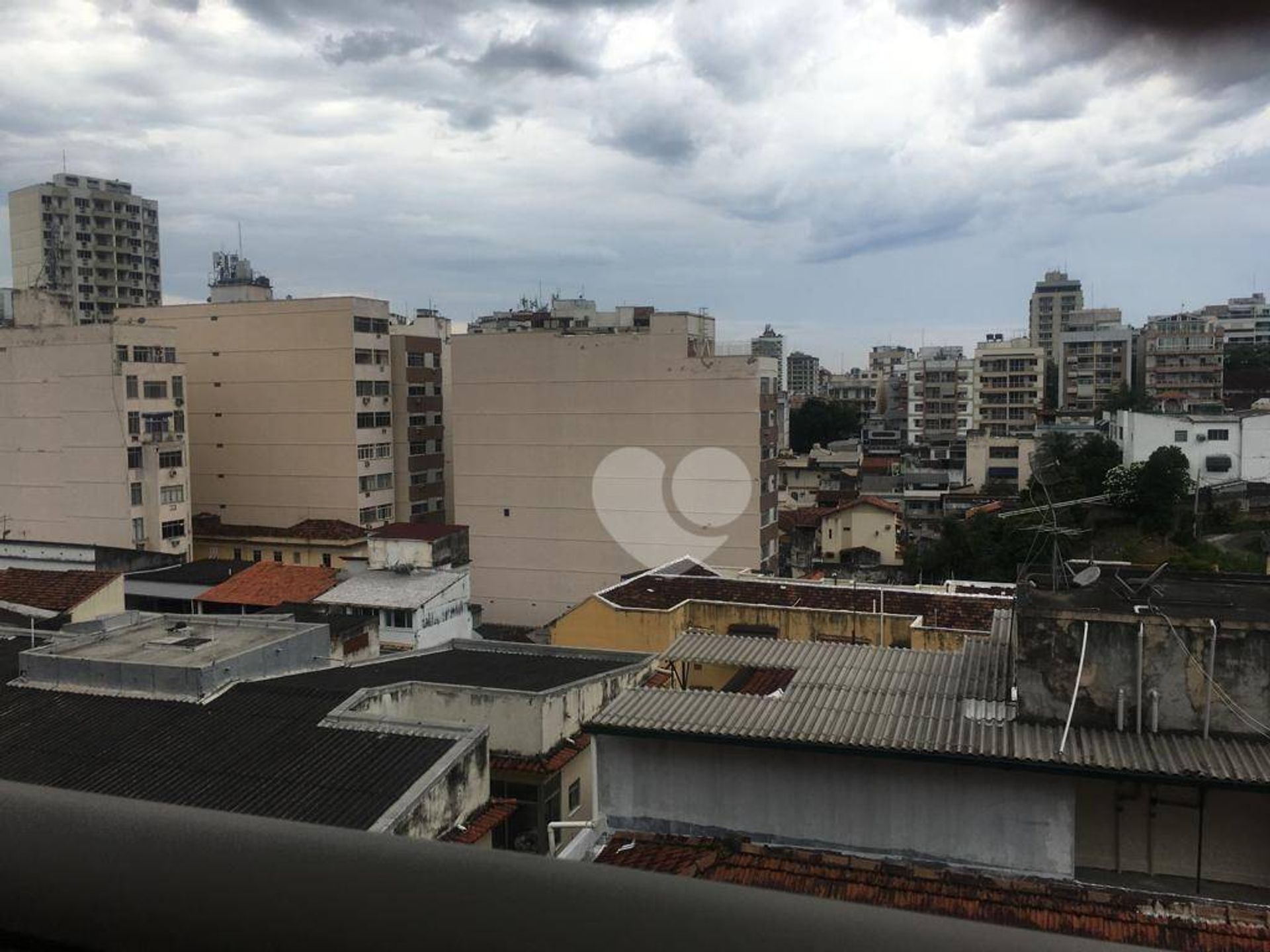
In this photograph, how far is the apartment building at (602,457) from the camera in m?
13.2

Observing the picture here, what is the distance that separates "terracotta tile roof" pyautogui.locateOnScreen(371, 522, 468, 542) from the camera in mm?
10555

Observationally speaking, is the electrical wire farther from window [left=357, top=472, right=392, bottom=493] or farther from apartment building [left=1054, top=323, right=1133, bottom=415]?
apartment building [left=1054, top=323, right=1133, bottom=415]

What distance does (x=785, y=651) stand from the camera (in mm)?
3883

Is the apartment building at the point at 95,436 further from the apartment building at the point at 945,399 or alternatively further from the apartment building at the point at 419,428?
the apartment building at the point at 945,399

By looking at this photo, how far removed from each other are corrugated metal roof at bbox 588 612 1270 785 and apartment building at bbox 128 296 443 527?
12134mm

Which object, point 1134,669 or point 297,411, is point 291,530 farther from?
point 1134,669

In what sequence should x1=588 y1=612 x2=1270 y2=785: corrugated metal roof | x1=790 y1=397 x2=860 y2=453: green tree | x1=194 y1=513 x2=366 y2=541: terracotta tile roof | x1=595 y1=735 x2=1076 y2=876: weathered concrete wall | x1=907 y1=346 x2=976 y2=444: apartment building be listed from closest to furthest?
x1=588 y1=612 x2=1270 y2=785: corrugated metal roof, x1=595 y1=735 x2=1076 y2=876: weathered concrete wall, x1=194 y1=513 x2=366 y2=541: terracotta tile roof, x1=907 y1=346 x2=976 y2=444: apartment building, x1=790 y1=397 x2=860 y2=453: green tree

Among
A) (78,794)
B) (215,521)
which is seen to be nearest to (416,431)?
(215,521)

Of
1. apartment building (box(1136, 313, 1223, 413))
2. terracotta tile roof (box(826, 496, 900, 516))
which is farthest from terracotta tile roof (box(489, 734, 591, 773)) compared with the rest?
apartment building (box(1136, 313, 1223, 413))

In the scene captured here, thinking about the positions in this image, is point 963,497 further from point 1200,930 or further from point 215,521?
point 1200,930

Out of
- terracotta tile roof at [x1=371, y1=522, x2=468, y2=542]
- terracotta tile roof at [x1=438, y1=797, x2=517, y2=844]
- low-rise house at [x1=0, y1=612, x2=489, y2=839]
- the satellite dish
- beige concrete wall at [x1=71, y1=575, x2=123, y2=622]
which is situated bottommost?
terracotta tile roof at [x1=438, y1=797, x2=517, y2=844]

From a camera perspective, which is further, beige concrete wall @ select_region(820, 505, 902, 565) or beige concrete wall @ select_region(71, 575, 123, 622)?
beige concrete wall @ select_region(820, 505, 902, 565)

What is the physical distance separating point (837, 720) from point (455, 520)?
1271 cm

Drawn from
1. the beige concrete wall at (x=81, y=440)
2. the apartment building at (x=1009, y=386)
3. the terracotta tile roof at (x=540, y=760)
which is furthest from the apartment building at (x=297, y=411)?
the apartment building at (x=1009, y=386)
